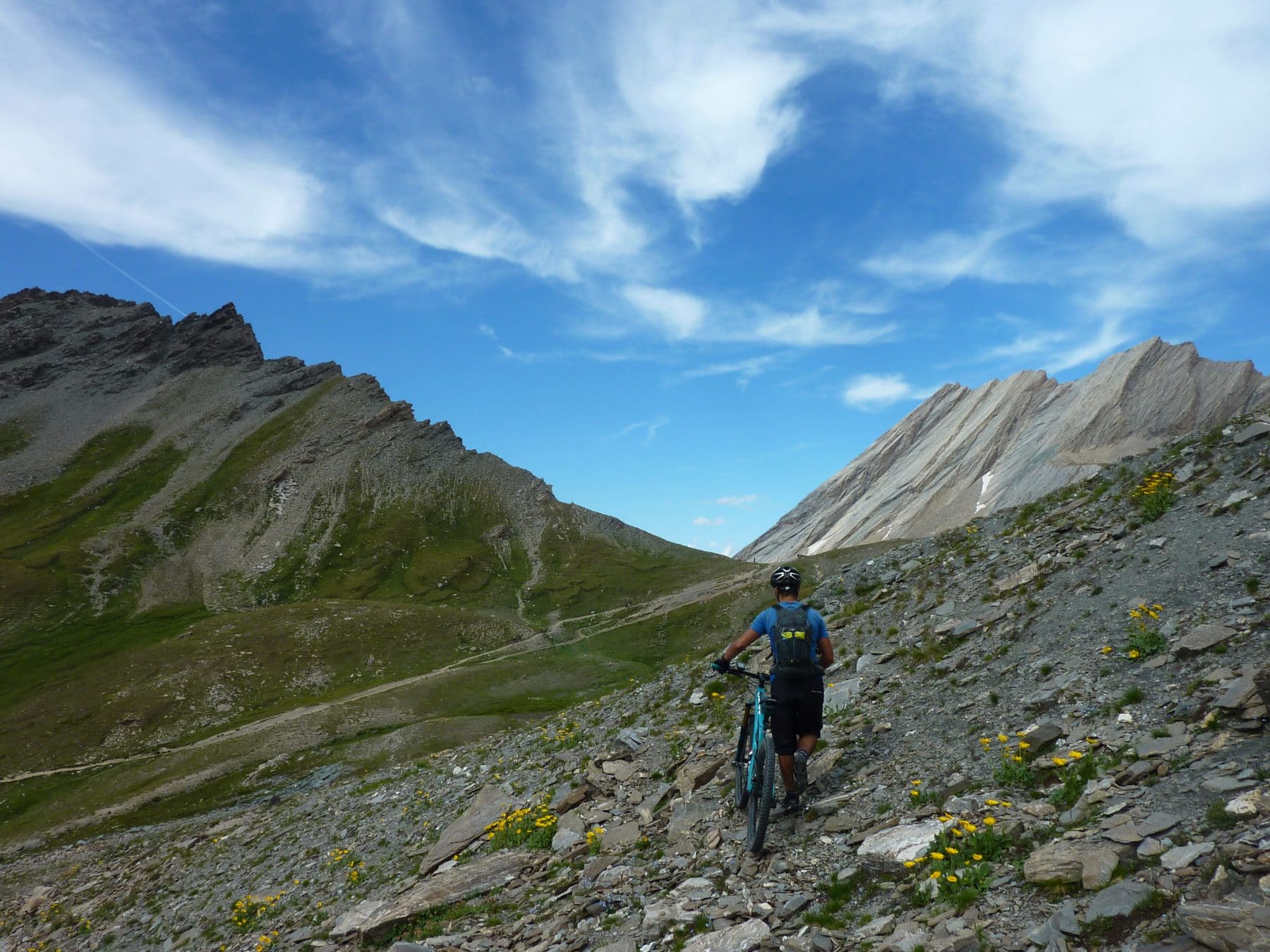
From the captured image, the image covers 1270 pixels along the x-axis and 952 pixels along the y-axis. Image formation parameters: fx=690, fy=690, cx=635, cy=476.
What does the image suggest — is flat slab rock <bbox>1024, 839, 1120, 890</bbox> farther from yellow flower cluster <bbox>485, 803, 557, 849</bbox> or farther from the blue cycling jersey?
yellow flower cluster <bbox>485, 803, 557, 849</bbox>

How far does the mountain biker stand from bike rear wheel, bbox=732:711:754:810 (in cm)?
88

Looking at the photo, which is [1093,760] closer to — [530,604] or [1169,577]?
[1169,577]

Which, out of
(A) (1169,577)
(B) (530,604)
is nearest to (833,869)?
(A) (1169,577)

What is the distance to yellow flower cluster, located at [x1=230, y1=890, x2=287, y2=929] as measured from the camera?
61.7 feet

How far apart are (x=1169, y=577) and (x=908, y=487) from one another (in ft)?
623

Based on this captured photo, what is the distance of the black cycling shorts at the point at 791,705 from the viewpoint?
11.7 metres

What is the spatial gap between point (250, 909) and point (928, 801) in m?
19.3

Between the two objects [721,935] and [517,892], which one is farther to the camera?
[517,892]

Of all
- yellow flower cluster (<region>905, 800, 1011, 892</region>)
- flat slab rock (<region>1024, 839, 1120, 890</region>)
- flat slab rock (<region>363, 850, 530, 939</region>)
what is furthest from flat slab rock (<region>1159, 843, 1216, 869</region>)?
flat slab rock (<region>363, 850, 530, 939</region>)

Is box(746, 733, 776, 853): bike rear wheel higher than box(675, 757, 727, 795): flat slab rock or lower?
higher

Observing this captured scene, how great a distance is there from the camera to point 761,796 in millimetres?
11281

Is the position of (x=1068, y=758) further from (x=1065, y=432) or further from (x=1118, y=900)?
(x=1065, y=432)

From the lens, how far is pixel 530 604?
168625 mm

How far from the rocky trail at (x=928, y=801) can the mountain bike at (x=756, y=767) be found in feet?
1.43
